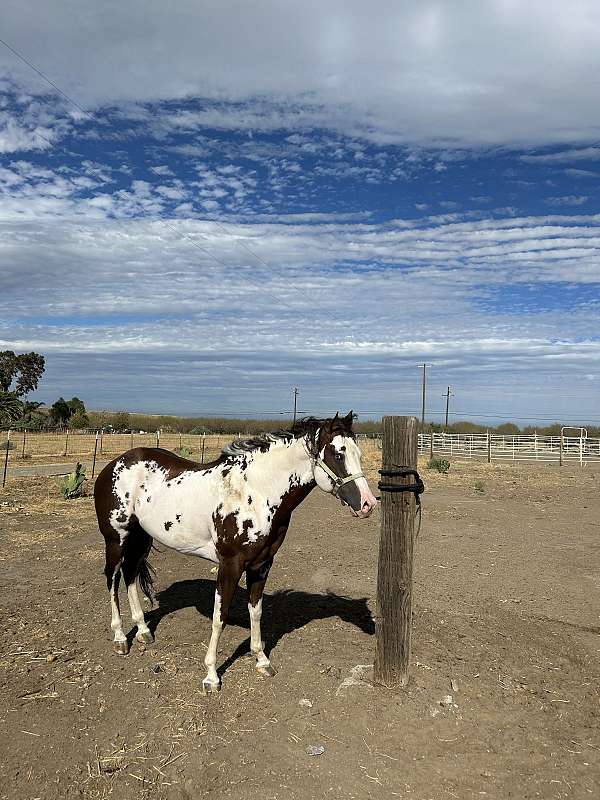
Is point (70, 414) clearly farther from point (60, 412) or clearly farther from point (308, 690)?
point (308, 690)

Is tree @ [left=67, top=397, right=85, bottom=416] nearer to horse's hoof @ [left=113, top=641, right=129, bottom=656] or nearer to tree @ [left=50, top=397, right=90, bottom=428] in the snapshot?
tree @ [left=50, top=397, right=90, bottom=428]

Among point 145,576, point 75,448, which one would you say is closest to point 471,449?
point 75,448

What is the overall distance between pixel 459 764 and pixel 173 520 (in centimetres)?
273

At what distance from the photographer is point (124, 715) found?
4020 millimetres

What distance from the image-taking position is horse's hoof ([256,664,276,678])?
4.62m

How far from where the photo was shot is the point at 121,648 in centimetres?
504

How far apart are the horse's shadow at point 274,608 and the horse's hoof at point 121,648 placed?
1.96ft

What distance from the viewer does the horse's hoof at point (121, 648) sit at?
5020 millimetres

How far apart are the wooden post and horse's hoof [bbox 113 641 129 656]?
222 cm

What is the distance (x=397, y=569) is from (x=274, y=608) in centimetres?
239

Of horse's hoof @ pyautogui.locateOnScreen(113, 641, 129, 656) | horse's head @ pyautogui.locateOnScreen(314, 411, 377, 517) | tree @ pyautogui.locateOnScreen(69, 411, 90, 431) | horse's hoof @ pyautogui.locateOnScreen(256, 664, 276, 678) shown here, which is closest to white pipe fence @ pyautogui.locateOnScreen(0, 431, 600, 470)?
tree @ pyautogui.locateOnScreen(69, 411, 90, 431)

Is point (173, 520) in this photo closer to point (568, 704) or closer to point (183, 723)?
point (183, 723)

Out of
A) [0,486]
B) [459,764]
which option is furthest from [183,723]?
[0,486]

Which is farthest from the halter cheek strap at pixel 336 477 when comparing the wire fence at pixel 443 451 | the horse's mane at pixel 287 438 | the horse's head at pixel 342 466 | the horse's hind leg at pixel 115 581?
the wire fence at pixel 443 451
